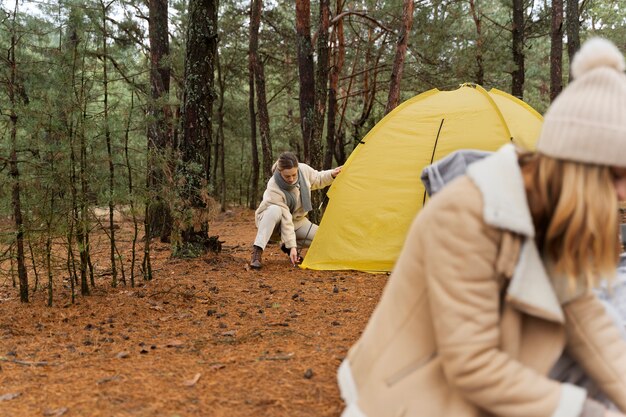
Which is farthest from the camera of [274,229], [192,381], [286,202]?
[274,229]

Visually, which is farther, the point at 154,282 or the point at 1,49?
the point at 154,282

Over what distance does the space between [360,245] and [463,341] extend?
4868 mm

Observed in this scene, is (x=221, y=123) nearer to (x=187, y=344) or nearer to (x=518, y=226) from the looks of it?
(x=187, y=344)

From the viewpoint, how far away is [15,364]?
3266 mm

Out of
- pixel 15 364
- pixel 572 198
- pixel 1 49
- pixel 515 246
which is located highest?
pixel 1 49

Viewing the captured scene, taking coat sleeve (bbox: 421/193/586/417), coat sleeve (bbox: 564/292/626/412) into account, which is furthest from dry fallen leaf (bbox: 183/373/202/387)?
coat sleeve (bbox: 564/292/626/412)

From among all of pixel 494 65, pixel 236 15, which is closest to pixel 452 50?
pixel 494 65

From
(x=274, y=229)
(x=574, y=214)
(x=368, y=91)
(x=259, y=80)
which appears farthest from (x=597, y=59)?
(x=368, y=91)

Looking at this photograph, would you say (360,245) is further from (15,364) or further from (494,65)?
(494,65)

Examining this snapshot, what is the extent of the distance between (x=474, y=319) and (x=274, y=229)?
18.0 feet

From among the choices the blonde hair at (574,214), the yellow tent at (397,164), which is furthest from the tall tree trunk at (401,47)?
the blonde hair at (574,214)

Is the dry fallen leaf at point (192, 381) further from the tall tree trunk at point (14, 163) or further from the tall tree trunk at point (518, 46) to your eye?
the tall tree trunk at point (518, 46)

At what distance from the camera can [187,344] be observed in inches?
143

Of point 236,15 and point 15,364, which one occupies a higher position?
point 236,15
